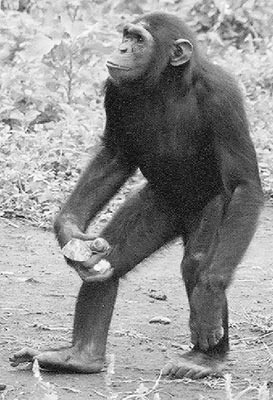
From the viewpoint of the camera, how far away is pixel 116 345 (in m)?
6.14

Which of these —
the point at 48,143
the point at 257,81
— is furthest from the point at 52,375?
the point at 257,81

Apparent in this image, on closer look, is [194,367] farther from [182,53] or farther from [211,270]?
[182,53]

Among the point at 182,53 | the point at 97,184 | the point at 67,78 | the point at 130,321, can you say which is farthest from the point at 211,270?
the point at 67,78

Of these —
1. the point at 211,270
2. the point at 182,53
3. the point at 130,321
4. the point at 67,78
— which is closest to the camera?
the point at 211,270

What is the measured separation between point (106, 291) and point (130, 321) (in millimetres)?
1047

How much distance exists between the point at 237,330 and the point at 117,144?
1465mm

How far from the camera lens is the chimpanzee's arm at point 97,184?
5785 millimetres

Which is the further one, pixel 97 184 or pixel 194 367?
pixel 97 184

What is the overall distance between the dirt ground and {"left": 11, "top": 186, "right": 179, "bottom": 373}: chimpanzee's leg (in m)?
0.09

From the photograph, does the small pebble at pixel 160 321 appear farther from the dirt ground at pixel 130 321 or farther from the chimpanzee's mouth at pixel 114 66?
the chimpanzee's mouth at pixel 114 66

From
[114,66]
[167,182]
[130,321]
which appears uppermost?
[114,66]

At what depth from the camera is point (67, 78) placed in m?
10.9

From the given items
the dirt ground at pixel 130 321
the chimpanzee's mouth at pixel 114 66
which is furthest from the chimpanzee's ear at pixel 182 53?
the dirt ground at pixel 130 321

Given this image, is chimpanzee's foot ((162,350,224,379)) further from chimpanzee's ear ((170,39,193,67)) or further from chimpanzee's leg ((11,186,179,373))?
chimpanzee's ear ((170,39,193,67))
